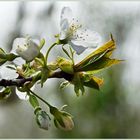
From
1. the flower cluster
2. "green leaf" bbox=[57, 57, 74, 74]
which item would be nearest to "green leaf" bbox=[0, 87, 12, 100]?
the flower cluster

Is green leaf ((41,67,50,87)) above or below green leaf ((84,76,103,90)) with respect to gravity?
above

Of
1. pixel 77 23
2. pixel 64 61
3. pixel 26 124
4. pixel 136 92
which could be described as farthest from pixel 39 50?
pixel 26 124

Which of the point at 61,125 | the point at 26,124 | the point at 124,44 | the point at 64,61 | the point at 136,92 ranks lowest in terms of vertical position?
the point at 26,124

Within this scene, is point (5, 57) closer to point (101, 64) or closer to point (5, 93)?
point (5, 93)

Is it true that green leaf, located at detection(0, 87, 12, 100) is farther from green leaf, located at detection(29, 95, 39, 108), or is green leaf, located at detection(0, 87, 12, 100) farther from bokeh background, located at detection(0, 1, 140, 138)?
bokeh background, located at detection(0, 1, 140, 138)

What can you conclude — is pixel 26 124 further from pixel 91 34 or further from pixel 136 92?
pixel 91 34

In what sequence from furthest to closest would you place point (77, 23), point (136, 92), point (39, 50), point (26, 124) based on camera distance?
point (26, 124)
point (136, 92)
point (77, 23)
point (39, 50)
